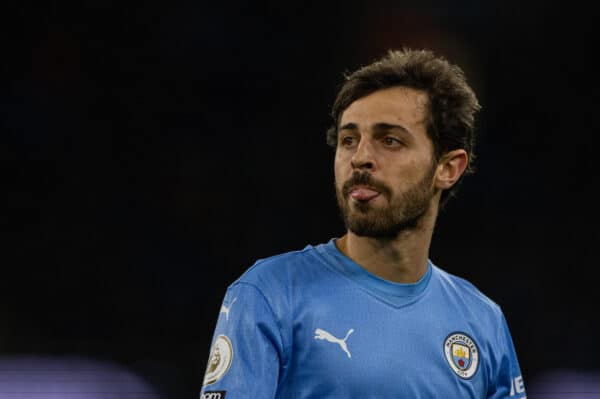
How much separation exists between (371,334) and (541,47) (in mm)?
5688

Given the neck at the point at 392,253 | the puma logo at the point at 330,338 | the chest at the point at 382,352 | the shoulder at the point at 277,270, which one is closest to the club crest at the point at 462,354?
the chest at the point at 382,352

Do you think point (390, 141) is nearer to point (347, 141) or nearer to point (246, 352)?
point (347, 141)

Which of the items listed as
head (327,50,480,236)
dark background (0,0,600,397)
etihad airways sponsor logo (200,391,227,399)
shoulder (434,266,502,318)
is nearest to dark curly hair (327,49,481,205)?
head (327,50,480,236)

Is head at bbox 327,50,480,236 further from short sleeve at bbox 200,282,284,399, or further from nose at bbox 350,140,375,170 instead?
short sleeve at bbox 200,282,284,399

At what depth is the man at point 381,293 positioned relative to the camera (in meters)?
2.09

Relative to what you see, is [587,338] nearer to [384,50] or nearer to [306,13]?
[384,50]

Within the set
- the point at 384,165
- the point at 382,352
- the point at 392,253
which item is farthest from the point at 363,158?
the point at 382,352

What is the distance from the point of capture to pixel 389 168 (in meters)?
2.29

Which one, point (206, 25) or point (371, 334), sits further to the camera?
point (206, 25)

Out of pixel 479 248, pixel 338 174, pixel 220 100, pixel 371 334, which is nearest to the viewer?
pixel 371 334

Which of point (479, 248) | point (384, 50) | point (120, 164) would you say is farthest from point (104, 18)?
point (479, 248)

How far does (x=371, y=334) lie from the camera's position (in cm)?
221

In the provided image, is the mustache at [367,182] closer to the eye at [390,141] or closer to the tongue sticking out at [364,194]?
the tongue sticking out at [364,194]

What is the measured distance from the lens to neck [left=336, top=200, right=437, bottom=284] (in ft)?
7.77
